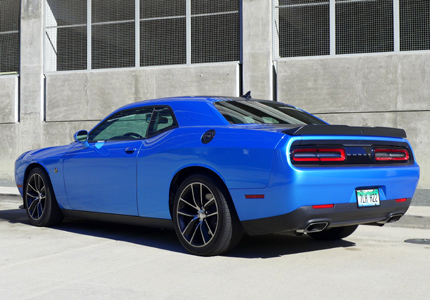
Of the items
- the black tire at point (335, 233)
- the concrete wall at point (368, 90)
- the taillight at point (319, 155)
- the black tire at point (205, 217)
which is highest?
the concrete wall at point (368, 90)

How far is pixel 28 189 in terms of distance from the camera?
7527 millimetres

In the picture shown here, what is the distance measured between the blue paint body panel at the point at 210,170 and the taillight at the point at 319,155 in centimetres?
8

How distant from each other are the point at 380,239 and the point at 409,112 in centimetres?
634

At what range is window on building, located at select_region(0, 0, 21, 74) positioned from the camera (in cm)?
1617

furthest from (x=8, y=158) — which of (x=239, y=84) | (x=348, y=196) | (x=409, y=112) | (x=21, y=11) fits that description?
(x=348, y=196)

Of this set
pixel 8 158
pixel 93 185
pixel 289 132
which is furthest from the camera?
pixel 8 158

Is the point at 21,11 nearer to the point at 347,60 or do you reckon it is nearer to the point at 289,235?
the point at 347,60

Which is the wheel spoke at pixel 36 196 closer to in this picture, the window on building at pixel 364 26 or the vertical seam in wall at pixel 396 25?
the window on building at pixel 364 26

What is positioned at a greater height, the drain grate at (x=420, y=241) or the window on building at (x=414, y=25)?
the window on building at (x=414, y=25)

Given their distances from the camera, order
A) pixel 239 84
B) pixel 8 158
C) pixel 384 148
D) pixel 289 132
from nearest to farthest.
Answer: pixel 289 132 → pixel 384 148 → pixel 239 84 → pixel 8 158

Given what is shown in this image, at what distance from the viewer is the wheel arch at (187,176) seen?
522 cm

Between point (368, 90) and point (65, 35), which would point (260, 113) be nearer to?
point (368, 90)

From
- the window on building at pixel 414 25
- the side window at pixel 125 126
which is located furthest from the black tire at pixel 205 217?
the window on building at pixel 414 25

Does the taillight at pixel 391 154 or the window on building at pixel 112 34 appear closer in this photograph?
the taillight at pixel 391 154
